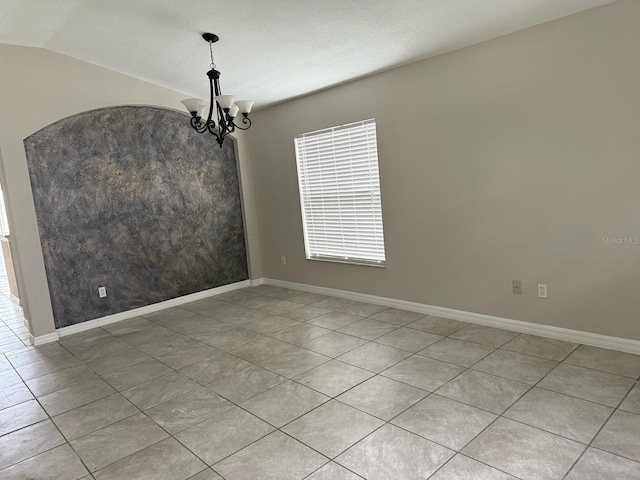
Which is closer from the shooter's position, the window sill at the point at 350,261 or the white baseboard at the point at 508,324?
the white baseboard at the point at 508,324

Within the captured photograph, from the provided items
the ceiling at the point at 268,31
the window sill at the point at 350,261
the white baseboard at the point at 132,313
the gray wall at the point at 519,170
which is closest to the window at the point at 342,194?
the window sill at the point at 350,261

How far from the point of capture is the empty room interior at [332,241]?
235 cm

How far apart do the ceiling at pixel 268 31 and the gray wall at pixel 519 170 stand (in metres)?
0.21

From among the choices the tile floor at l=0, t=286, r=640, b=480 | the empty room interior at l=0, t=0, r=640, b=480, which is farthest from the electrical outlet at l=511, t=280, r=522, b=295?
the tile floor at l=0, t=286, r=640, b=480

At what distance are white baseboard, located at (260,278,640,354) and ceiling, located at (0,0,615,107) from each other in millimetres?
2295

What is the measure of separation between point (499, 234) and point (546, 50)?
1.41 meters

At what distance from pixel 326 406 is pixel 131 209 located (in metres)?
3.44

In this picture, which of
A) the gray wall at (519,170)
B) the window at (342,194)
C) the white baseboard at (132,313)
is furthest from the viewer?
the window at (342,194)

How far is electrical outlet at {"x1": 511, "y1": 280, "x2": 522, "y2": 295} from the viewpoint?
350cm

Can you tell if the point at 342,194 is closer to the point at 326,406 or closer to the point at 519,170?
the point at 519,170

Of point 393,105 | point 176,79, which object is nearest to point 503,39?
point 393,105

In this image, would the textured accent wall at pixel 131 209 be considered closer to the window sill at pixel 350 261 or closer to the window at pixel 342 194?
the window at pixel 342 194

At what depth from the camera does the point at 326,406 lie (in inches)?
103

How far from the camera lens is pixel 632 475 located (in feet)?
6.05
